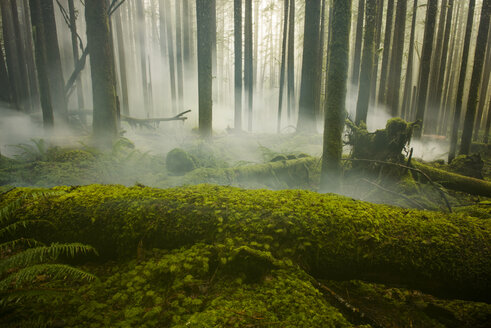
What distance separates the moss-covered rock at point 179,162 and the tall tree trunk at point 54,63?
718 centimetres

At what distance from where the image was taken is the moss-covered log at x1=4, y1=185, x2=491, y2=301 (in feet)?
6.05

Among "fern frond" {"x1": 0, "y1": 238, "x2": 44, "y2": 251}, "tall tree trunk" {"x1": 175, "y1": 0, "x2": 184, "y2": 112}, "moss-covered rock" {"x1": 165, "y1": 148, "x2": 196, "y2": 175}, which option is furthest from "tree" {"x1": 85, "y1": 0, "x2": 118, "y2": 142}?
"tall tree trunk" {"x1": 175, "y1": 0, "x2": 184, "y2": 112}

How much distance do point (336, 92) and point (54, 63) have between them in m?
11.9

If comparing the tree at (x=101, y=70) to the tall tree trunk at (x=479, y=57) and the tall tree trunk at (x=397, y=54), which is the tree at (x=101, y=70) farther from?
the tall tree trunk at (x=479, y=57)

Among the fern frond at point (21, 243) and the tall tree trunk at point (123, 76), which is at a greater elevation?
the tall tree trunk at point (123, 76)

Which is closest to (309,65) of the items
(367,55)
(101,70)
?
(367,55)

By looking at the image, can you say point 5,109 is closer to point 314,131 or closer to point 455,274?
point 314,131

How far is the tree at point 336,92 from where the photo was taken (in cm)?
403

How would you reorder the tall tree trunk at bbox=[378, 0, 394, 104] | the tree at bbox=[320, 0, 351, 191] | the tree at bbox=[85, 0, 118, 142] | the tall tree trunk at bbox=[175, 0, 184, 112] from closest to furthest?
the tree at bbox=[320, 0, 351, 191] → the tree at bbox=[85, 0, 118, 142] → the tall tree trunk at bbox=[378, 0, 394, 104] → the tall tree trunk at bbox=[175, 0, 184, 112]

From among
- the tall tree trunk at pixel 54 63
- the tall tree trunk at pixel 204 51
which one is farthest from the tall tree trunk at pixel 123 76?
the tall tree trunk at pixel 204 51

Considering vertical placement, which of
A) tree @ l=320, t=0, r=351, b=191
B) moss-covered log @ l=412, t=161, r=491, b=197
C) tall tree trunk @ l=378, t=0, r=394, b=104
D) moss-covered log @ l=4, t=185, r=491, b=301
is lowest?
moss-covered log @ l=412, t=161, r=491, b=197

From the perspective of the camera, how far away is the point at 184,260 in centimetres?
183

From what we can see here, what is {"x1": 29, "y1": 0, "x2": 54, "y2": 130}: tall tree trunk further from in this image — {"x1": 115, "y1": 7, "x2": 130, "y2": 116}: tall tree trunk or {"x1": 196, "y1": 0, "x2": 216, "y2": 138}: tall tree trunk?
{"x1": 115, "y1": 7, "x2": 130, "y2": 116}: tall tree trunk

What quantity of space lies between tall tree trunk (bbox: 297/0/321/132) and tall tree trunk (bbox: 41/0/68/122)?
11090 millimetres
